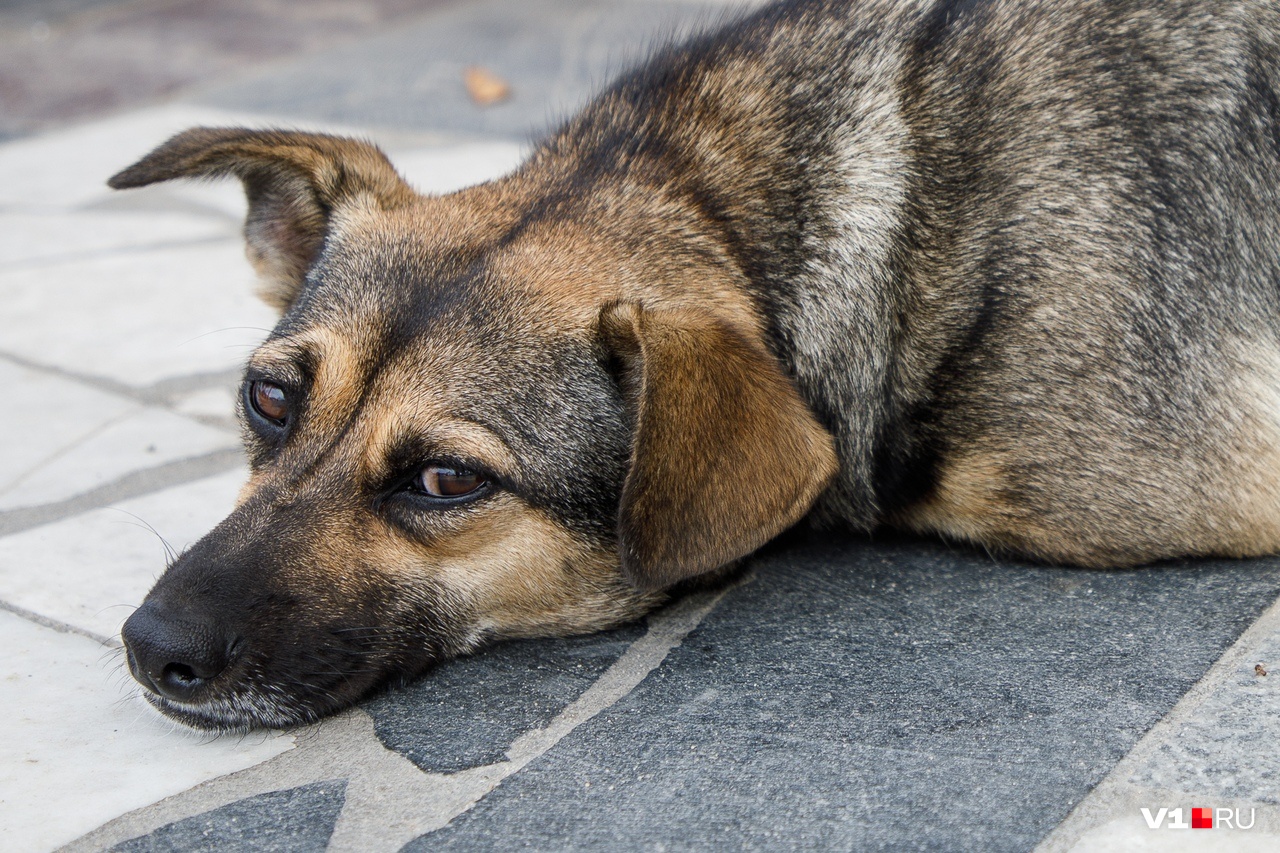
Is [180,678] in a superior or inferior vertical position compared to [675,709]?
superior

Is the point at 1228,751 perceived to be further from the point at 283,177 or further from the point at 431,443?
the point at 283,177

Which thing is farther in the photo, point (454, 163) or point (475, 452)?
point (454, 163)

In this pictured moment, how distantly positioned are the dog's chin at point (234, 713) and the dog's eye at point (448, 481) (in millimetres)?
579

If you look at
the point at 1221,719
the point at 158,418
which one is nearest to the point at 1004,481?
the point at 1221,719

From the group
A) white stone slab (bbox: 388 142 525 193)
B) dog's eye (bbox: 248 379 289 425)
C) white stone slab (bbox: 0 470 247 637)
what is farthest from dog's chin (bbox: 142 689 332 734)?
white stone slab (bbox: 388 142 525 193)

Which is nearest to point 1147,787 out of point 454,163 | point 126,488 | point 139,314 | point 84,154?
point 126,488

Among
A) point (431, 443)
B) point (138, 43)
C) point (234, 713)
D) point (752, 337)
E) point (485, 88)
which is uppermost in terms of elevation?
point (138, 43)

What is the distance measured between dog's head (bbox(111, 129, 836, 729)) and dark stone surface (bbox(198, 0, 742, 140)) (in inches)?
154

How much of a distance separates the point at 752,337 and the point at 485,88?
5287 mm

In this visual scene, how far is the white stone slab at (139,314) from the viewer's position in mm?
5266

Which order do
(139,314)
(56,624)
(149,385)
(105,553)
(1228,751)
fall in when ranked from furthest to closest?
(139,314), (149,385), (105,553), (56,624), (1228,751)

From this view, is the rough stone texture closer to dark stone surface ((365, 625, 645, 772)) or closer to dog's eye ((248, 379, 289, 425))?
dark stone surface ((365, 625, 645, 772))

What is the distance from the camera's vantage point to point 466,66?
8867mm

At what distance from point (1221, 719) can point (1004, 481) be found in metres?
0.89
